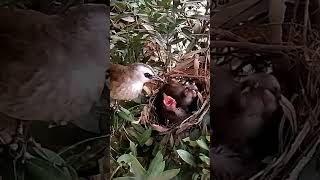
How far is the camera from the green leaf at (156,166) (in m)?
1.08

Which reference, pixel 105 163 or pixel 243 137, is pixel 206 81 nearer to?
pixel 243 137

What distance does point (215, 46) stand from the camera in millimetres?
986

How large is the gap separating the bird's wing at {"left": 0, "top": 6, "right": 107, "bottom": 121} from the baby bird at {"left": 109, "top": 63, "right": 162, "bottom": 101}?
182mm

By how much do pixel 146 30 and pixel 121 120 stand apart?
24 cm

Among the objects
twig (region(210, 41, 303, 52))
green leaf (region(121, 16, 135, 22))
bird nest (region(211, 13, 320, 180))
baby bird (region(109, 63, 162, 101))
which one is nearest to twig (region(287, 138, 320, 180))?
bird nest (region(211, 13, 320, 180))

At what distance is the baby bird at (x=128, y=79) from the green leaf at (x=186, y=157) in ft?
0.61

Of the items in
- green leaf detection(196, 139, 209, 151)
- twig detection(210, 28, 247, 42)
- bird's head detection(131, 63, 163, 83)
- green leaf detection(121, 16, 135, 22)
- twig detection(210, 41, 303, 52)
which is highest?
green leaf detection(121, 16, 135, 22)

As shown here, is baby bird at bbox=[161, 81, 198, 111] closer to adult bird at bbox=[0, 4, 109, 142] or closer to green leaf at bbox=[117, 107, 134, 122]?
green leaf at bbox=[117, 107, 134, 122]

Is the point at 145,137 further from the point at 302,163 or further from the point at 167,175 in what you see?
the point at 302,163

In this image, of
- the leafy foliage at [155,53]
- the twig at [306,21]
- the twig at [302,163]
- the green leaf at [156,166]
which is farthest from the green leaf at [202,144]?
the twig at [306,21]

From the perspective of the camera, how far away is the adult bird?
3.21ft

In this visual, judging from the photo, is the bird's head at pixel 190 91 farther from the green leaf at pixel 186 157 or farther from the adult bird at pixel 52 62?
the adult bird at pixel 52 62

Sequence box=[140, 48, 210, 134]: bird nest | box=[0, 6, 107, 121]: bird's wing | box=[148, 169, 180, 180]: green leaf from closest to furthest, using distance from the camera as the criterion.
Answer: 1. box=[0, 6, 107, 121]: bird's wing
2. box=[148, 169, 180, 180]: green leaf
3. box=[140, 48, 210, 134]: bird nest

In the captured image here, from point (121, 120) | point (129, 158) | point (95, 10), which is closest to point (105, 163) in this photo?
point (129, 158)
